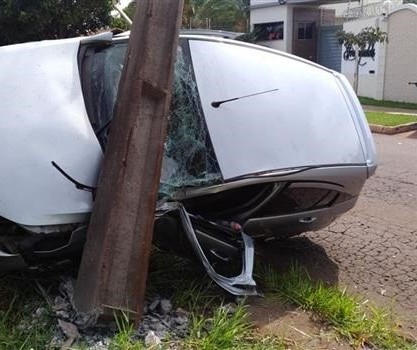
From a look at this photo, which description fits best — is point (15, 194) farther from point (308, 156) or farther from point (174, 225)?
point (308, 156)

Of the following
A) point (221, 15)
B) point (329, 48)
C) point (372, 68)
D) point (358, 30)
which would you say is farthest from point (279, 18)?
point (372, 68)

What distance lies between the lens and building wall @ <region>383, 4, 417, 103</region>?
16.6m

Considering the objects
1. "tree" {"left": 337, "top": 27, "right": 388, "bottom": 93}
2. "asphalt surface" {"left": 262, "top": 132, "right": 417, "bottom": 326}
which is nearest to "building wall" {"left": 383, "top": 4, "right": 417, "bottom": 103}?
"tree" {"left": 337, "top": 27, "right": 388, "bottom": 93}

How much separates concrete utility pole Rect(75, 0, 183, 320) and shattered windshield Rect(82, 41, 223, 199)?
0.26 metres

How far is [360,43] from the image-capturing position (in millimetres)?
17062

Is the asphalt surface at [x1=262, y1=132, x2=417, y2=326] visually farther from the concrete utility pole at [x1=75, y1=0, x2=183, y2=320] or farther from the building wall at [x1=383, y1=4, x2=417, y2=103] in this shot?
the building wall at [x1=383, y1=4, x2=417, y2=103]

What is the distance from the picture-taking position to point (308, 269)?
13.3 ft

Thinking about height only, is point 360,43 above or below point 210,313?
above

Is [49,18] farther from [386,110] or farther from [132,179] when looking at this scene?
[132,179]

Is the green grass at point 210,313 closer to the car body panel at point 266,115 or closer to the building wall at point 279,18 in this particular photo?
the car body panel at point 266,115

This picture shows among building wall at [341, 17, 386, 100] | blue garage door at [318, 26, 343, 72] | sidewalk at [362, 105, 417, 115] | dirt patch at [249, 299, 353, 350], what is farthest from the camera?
blue garage door at [318, 26, 343, 72]

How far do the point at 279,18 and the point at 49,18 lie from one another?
15983mm

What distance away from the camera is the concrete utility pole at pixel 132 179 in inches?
111

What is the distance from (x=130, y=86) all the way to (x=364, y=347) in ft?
6.39
